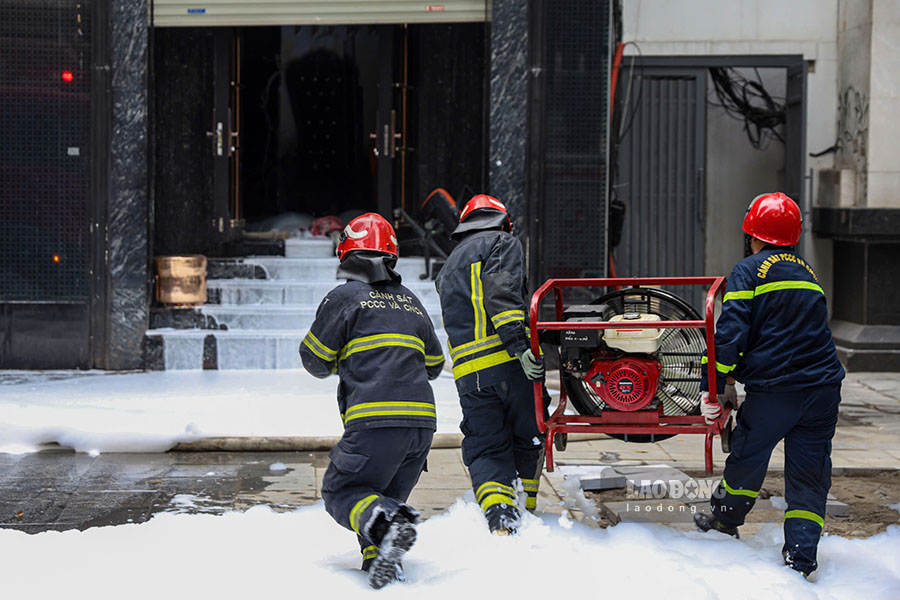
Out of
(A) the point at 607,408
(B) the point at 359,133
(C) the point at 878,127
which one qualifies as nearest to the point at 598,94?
(C) the point at 878,127

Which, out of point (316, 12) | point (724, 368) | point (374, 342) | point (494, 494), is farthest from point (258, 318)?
point (724, 368)

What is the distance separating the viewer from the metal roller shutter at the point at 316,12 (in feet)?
38.2

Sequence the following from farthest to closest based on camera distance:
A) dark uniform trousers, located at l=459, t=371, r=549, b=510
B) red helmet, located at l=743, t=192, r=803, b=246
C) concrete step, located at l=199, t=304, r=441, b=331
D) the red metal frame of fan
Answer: concrete step, located at l=199, t=304, r=441, b=331 → dark uniform trousers, located at l=459, t=371, r=549, b=510 → the red metal frame of fan → red helmet, located at l=743, t=192, r=803, b=246

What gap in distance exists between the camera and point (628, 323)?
5.73 meters

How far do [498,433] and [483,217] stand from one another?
3.67 ft

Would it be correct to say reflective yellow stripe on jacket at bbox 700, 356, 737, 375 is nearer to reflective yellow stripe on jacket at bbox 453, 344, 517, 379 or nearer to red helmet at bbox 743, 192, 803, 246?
red helmet at bbox 743, 192, 803, 246

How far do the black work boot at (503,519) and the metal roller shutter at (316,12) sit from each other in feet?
22.4

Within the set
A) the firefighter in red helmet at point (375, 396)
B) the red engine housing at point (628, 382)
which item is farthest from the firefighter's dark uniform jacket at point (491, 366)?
the firefighter in red helmet at point (375, 396)

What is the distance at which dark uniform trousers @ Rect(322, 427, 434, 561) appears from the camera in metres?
5.02

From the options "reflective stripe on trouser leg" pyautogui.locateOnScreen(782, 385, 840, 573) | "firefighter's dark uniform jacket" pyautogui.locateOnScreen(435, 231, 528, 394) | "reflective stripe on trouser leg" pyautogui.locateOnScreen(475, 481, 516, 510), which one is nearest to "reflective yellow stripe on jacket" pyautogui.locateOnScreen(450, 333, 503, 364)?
"firefighter's dark uniform jacket" pyautogui.locateOnScreen(435, 231, 528, 394)

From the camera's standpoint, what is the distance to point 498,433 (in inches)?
238

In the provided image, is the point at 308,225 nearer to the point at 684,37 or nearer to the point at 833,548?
the point at 684,37

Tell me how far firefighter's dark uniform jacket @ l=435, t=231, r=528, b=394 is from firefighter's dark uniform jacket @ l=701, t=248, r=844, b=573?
3.35ft

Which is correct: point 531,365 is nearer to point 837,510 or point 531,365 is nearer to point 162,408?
point 837,510
